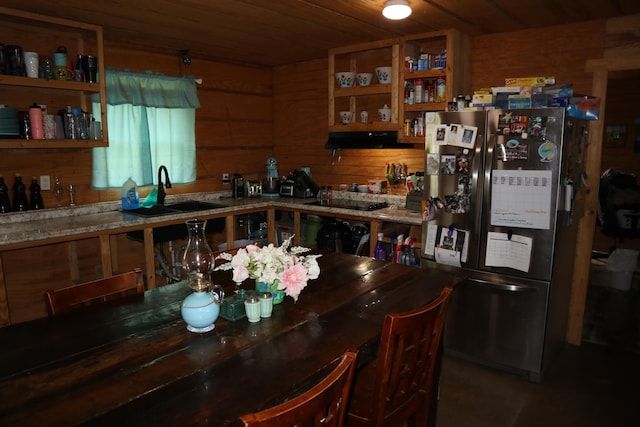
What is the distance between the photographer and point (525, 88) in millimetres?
2758

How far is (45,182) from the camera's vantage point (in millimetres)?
3434

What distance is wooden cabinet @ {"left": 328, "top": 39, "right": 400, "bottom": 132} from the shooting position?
372 cm

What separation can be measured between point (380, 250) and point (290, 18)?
1832 mm

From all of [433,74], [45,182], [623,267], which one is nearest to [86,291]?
[45,182]

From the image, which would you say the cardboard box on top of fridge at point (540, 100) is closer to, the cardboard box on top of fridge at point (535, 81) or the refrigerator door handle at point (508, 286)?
the cardboard box on top of fridge at point (535, 81)

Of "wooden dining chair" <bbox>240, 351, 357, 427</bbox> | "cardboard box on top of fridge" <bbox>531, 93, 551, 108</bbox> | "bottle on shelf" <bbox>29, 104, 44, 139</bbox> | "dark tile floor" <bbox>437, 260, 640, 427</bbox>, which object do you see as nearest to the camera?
"wooden dining chair" <bbox>240, 351, 357, 427</bbox>

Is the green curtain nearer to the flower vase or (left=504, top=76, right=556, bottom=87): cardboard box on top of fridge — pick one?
the flower vase

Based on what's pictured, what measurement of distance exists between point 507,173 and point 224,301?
190 cm

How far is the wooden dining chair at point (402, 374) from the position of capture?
1388 mm

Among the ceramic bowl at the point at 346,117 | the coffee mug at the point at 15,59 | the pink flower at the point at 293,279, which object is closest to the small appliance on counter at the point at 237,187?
the ceramic bowl at the point at 346,117

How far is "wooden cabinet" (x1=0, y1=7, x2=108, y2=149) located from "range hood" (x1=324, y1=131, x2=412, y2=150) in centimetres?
189

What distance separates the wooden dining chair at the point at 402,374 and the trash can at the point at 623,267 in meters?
3.66

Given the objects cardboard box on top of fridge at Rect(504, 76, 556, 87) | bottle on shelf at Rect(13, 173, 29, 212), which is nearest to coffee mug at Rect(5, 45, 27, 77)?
bottle on shelf at Rect(13, 173, 29, 212)

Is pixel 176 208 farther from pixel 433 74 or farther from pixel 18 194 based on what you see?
pixel 433 74
